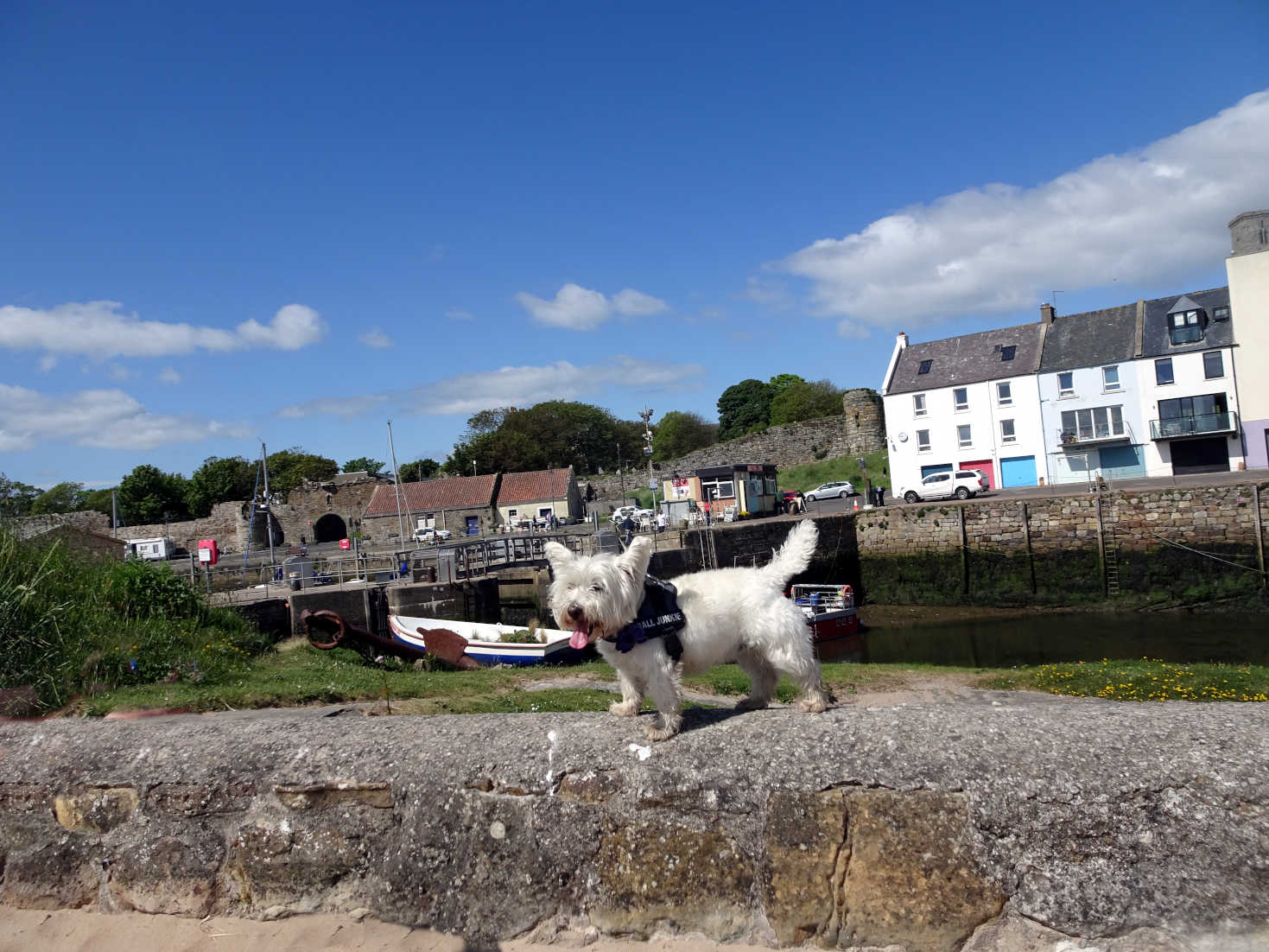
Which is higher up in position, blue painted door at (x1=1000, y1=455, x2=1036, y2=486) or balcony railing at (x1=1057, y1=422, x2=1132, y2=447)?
balcony railing at (x1=1057, y1=422, x2=1132, y2=447)

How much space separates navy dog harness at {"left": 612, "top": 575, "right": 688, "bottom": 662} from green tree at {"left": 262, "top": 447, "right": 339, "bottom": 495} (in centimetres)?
8963

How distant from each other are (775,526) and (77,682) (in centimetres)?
3194

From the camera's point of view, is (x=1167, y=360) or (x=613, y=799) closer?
(x=613, y=799)

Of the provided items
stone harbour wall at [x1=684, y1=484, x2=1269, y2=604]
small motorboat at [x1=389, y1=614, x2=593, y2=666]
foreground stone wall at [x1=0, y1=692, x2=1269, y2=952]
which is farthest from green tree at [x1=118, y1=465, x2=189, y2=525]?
foreground stone wall at [x1=0, y1=692, x2=1269, y2=952]

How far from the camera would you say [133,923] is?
12.3 feet

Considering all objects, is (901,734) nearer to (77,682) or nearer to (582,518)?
(77,682)

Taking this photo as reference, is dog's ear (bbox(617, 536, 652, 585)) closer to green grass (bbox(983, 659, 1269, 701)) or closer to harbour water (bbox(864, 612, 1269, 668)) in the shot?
green grass (bbox(983, 659, 1269, 701))

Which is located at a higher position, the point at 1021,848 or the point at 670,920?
the point at 1021,848

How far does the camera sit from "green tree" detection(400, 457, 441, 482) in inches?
3888

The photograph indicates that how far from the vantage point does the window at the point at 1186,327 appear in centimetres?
4178

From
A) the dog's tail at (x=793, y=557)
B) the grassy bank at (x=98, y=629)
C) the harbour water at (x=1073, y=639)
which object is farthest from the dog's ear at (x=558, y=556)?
the harbour water at (x=1073, y=639)

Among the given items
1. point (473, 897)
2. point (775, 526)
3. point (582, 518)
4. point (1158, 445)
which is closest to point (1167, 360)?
point (1158, 445)

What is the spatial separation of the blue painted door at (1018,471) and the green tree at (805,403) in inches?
1562

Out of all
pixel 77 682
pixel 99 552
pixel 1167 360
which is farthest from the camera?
pixel 1167 360
